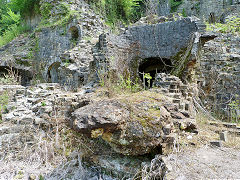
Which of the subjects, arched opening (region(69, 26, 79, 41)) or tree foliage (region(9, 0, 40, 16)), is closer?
arched opening (region(69, 26, 79, 41))

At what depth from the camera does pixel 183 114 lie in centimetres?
325

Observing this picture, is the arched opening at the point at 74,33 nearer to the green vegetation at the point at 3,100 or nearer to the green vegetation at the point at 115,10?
the green vegetation at the point at 115,10

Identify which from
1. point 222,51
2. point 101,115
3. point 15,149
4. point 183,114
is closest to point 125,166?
point 101,115

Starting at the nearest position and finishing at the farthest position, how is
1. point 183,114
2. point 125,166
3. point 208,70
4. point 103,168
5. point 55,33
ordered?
point 125,166
point 103,168
point 183,114
point 208,70
point 55,33

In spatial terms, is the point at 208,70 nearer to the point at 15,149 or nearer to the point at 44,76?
the point at 15,149

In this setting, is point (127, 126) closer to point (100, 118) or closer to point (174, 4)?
point (100, 118)

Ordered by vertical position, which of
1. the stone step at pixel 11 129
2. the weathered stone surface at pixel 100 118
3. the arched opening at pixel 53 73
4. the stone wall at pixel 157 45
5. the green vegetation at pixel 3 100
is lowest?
the stone step at pixel 11 129

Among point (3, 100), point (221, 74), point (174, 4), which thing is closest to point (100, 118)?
point (3, 100)

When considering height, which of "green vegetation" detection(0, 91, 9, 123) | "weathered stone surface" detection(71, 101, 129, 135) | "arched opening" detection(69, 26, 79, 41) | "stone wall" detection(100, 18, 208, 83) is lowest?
"green vegetation" detection(0, 91, 9, 123)

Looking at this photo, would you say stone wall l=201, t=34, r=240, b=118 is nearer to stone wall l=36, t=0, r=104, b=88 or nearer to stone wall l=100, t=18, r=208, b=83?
stone wall l=100, t=18, r=208, b=83

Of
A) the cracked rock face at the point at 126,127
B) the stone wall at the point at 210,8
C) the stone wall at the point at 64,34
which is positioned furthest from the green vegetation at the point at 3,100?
the stone wall at the point at 210,8

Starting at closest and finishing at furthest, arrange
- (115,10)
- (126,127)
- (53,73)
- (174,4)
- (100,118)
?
(100,118), (126,127), (53,73), (115,10), (174,4)

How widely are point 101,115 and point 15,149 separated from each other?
2.22 meters

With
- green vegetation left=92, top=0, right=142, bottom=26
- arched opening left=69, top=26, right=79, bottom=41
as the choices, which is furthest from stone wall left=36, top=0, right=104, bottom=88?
green vegetation left=92, top=0, right=142, bottom=26
